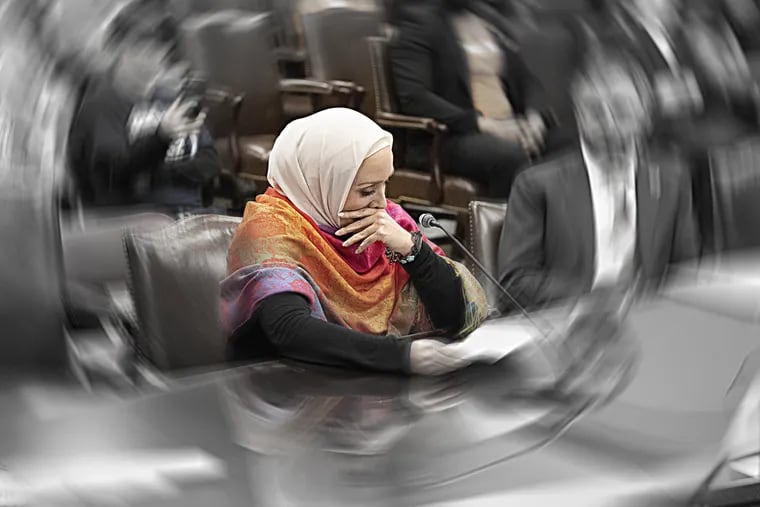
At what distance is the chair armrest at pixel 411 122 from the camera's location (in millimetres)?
718

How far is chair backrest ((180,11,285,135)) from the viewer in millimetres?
704

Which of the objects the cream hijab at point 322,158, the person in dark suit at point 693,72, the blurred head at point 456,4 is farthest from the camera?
the person in dark suit at point 693,72

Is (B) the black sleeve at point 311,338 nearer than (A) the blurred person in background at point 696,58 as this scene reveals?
Yes

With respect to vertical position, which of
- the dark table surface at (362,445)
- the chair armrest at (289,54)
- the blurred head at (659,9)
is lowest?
the dark table surface at (362,445)

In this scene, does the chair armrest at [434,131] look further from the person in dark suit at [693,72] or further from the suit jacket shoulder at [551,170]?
the person in dark suit at [693,72]

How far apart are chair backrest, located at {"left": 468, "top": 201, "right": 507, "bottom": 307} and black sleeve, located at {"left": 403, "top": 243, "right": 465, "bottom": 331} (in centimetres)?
4

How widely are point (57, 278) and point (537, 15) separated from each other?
39 centimetres

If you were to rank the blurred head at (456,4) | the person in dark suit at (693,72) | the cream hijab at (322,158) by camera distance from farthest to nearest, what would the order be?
the person in dark suit at (693,72), the blurred head at (456,4), the cream hijab at (322,158)

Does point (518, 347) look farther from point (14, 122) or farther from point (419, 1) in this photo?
point (14, 122)

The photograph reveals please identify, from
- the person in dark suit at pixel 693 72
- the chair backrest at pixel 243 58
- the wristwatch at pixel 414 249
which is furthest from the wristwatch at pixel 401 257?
the person in dark suit at pixel 693 72

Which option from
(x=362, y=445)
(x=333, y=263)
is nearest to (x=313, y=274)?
(x=333, y=263)

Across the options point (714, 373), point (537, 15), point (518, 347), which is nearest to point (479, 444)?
point (518, 347)

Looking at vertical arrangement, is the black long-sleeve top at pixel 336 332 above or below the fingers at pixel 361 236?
below

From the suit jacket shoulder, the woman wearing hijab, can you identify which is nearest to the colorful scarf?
the woman wearing hijab
